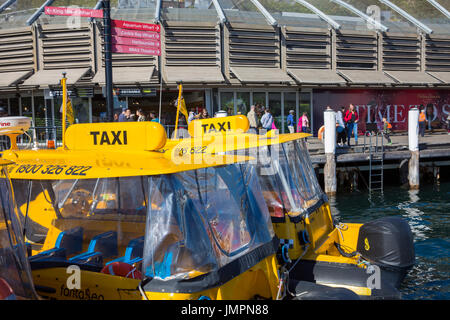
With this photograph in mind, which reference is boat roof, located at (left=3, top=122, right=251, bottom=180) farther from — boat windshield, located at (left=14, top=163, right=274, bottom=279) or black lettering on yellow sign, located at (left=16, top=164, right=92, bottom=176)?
boat windshield, located at (left=14, top=163, right=274, bottom=279)

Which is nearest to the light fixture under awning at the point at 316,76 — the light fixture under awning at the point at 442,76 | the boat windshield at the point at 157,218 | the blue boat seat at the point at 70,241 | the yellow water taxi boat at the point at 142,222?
the light fixture under awning at the point at 442,76

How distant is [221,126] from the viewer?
6605 millimetres

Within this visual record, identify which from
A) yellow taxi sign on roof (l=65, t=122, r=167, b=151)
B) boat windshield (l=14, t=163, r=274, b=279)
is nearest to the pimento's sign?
boat windshield (l=14, t=163, r=274, b=279)

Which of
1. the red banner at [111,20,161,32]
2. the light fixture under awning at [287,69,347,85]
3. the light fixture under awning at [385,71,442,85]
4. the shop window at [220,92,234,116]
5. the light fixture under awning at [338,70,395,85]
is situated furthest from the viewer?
the light fixture under awning at [385,71,442,85]

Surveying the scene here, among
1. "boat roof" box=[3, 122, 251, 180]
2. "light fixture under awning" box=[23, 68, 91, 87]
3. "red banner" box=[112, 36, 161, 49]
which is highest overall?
"light fixture under awning" box=[23, 68, 91, 87]

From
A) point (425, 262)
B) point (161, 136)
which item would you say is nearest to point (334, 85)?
point (425, 262)

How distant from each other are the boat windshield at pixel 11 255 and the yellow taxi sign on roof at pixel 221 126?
3242 mm

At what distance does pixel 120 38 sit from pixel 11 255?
682cm

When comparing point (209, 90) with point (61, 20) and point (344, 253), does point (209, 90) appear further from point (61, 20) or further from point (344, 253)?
point (344, 253)

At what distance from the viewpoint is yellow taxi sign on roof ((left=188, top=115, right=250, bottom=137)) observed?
254 inches

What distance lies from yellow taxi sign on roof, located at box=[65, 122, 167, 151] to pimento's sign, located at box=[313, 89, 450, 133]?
2276 cm

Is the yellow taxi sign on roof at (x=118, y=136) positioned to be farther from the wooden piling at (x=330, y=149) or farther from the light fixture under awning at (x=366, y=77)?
the light fixture under awning at (x=366, y=77)

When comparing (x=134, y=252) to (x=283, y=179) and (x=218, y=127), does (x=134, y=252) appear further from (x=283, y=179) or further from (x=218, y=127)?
(x=218, y=127)

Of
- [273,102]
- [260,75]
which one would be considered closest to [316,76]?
[273,102]
